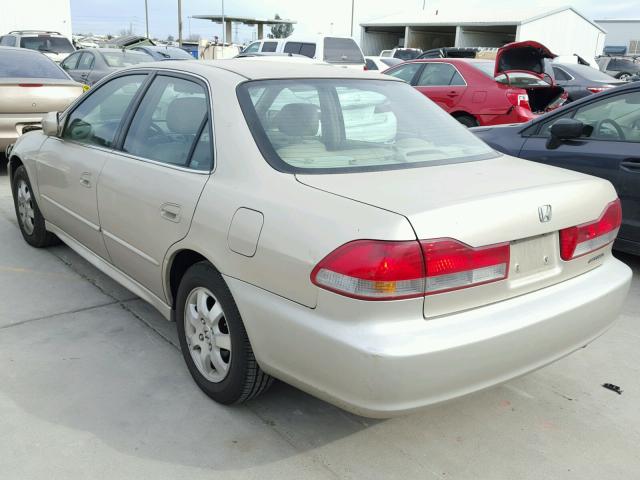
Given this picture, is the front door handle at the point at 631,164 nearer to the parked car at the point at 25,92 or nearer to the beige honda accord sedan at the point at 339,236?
the beige honda accord sedan at the point at 339,236

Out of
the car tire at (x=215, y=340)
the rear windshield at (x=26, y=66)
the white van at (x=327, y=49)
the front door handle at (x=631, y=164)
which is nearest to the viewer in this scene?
the car tire at (x=215, y=340)

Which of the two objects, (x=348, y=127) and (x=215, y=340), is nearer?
(x=215, y=340)

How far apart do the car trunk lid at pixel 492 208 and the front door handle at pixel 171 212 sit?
68 centimetres

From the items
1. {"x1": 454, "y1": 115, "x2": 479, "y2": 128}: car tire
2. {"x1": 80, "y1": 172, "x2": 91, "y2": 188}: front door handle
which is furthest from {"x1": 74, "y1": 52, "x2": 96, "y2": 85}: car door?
{"x1": 80, "y1": 172, "x2": 91, "y2": 188}: front door handle

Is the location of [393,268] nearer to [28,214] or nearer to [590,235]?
[590,235]

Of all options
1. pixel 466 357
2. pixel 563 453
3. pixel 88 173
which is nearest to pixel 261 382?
pixel 466 357

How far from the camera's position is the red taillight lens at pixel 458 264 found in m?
2.17

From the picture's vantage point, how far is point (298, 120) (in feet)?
9.62

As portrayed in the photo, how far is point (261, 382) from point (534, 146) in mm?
3454

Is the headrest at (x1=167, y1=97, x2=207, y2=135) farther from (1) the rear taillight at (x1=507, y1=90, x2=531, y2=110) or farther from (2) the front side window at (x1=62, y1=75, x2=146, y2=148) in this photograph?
(1) the rear taillight at (x1=507, y1=90, x2=531, y2=110)

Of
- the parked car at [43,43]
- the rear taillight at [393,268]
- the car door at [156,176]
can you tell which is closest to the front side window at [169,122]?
the car door at [156,176]

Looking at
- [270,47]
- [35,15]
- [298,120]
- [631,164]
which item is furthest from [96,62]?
[35,15]

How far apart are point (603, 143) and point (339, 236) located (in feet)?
11.0

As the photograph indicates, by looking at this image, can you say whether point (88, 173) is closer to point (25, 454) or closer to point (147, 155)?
point (147, 155)
